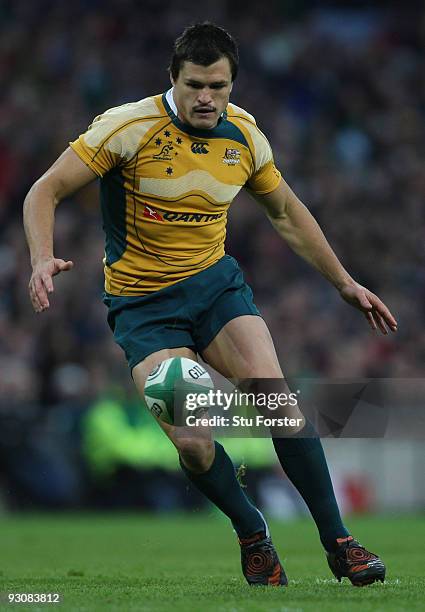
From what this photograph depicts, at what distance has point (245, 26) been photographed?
1831 centimetres

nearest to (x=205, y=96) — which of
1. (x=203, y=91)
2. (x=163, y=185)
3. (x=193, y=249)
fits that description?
(x=203, y=91)

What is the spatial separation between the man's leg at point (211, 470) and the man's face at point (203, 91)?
1015 mm

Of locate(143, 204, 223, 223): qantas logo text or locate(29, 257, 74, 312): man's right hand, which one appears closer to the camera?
locate(29, 257, 74, 312): man's right hand

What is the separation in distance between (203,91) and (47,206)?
0.83 m

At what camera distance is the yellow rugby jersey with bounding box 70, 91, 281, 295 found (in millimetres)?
6051

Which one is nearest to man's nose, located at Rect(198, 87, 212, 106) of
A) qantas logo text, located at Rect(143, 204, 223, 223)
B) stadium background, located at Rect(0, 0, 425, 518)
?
qantas logo text, located at Rect(143, 204, 223, 223)

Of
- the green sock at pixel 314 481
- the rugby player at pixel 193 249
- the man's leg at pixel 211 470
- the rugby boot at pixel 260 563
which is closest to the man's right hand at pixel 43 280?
the rugby player at pixel 193 249

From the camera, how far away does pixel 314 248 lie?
21.4ft

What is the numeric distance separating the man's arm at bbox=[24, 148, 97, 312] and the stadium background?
7197mm

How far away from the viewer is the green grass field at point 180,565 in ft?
17.2

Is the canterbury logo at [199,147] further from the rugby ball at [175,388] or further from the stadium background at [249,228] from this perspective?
the stadium background at [249,228]

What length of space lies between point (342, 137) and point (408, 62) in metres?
1.63

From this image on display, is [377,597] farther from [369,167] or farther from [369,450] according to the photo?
[369,167]

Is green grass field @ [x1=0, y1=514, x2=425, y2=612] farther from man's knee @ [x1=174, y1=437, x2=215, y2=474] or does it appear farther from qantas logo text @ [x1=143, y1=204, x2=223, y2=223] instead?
qantas logo text @ [x1=143, y1=204, x2=223, y2=223]
